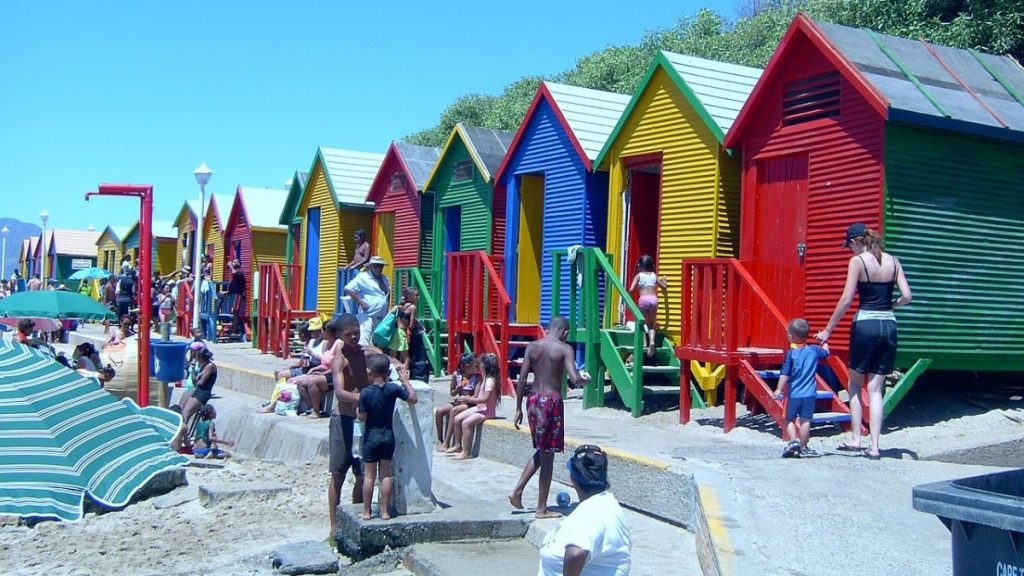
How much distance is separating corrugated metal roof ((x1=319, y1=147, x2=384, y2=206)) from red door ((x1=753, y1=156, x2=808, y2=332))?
1184 cm

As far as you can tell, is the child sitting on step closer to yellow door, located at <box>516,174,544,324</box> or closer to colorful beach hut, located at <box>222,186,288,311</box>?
yellow door, located at <box>516,174,544,324</box>

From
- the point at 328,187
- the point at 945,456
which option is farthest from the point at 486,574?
the point at 328,187

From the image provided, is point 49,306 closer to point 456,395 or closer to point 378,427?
point 456,395

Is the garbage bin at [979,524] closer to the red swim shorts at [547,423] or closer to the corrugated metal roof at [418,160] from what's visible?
the red swim shorts at [547,423]

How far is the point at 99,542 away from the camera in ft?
33.9

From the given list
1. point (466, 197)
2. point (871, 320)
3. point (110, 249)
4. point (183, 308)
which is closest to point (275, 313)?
point (466, 197)

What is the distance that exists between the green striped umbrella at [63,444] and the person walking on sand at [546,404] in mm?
5820

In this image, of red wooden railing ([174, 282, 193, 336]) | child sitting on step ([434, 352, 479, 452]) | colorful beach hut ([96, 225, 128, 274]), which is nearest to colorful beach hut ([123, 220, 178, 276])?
colorful beach hut ([96, 225, 128, 274])

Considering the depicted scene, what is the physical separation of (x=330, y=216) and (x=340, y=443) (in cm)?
1490

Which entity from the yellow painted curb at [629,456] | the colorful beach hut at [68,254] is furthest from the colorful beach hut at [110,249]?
the yellow painted curb at [629,456]

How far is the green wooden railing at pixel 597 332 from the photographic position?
39.5 ft

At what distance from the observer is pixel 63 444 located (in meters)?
12.1

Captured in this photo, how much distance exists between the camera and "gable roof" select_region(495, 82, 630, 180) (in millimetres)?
15141

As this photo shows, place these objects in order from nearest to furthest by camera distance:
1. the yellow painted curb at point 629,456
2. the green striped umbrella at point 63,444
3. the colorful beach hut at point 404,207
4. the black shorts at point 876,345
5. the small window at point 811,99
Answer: the yellow painted curb at point 629,456
the black shorts at point 876,345
the small window at point 811,99
the green striped umbrella at point 63,444
the colorful beach hut at point 404,207
